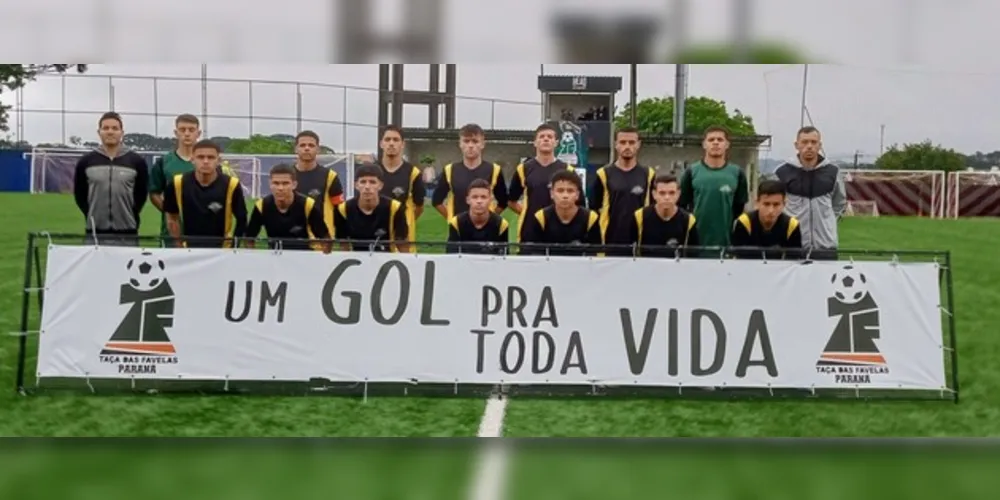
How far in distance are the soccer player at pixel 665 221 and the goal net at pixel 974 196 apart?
1803 cm

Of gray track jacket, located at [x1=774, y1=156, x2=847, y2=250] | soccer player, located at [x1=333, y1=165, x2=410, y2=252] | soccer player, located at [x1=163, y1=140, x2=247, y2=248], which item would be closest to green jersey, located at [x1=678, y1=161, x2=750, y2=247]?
gray track jacket, located at [x1=774, y1=156, x2=847, y2=250]

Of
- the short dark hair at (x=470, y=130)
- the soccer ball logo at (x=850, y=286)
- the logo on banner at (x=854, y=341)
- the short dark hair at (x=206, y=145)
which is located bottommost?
the logo on banner at (x=854, y=341)

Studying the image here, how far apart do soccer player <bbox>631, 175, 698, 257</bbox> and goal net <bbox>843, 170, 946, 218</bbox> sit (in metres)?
16.2

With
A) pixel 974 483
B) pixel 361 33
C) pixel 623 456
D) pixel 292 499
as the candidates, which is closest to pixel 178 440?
pixel 292 499

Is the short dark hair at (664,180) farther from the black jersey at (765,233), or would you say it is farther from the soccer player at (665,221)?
the black jersey at (765,233)

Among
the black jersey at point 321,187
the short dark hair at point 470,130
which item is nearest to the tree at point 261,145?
the black jersey at point 321,187

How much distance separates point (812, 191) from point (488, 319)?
2.43 m

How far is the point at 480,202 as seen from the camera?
5.12 meters

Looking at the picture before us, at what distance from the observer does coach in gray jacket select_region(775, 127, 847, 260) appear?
222 inches

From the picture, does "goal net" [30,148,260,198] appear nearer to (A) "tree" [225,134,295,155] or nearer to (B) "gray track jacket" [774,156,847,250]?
(A) "tree" [225,134,295,155]

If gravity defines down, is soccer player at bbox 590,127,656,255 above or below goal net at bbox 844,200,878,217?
below

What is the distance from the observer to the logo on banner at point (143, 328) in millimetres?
4598

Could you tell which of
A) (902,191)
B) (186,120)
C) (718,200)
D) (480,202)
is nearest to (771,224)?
(718,200)

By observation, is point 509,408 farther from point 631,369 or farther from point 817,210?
point 817,210
